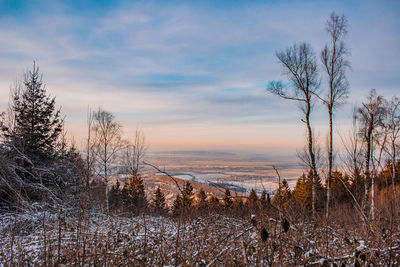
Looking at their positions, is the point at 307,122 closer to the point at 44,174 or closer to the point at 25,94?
the point at 44,174

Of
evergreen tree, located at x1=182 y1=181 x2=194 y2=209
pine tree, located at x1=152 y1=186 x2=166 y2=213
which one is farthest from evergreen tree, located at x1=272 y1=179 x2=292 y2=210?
pine tree, located at x1=152 y1=186 x2=166 y2=213

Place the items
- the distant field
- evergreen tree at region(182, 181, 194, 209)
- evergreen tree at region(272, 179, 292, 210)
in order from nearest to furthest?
1. evergreen tree at region(272, 179, 292, 210)
2. evergreen tree at region(182, 181, 194, 209)
3. the distant field

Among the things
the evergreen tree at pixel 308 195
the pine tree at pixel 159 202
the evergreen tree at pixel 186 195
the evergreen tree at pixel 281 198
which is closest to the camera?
the evergreen tree at pixel 281 198

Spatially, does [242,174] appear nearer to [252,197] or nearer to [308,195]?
[308,195]

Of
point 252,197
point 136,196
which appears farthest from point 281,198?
point 136,196

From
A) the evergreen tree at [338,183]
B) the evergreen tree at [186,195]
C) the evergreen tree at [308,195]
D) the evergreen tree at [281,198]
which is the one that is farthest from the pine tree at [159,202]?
the evergreen tree at [281,198]

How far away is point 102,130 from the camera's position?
62.2ft

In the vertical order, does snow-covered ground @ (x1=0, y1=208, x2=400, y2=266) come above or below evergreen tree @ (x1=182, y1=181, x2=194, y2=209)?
below

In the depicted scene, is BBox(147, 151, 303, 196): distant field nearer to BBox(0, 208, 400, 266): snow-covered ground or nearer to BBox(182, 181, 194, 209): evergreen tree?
BBox(182, 181, 194, 209): evergreen tree

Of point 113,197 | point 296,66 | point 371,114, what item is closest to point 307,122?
point 296,66

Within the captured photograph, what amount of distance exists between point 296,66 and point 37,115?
42.9 ft

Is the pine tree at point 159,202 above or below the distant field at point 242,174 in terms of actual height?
below

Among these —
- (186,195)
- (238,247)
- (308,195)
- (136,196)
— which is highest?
(186,195)

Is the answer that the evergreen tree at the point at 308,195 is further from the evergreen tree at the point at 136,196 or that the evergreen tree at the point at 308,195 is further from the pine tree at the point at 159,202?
the pine tree at the point at 159,202
